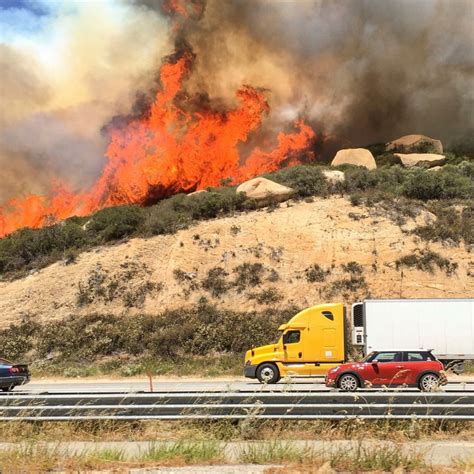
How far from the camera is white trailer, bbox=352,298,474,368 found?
2420cm

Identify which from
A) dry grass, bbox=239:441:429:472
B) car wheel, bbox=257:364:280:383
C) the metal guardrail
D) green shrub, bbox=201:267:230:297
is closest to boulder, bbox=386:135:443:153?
green shrub, bbox=201:267:230:297

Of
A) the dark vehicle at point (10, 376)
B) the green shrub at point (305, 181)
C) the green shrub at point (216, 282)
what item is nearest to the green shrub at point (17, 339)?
the green shrub at point (216, 282)

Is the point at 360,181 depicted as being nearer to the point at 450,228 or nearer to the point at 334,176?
the point at 334,176

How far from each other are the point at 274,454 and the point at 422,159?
67.6m

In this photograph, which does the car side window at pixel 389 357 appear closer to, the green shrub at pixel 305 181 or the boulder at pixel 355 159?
the green shrub at pixel 305 181

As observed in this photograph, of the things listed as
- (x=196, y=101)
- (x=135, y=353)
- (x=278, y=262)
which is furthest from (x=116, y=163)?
(x=135, y=353)

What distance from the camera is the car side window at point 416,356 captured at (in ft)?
57.7

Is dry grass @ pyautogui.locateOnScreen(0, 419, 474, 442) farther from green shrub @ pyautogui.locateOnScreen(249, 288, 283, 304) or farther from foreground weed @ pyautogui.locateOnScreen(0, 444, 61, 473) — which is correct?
green shrub @ pyautogui.locateOnScreen(249, 288, 283, 304)

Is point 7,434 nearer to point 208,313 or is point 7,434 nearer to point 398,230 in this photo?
point 208,313

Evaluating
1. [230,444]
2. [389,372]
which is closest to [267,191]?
[389,372]

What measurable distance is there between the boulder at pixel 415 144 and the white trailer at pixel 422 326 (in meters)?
57.0

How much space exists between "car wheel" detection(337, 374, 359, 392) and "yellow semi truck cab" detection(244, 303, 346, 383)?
4201mm

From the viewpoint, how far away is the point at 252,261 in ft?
136

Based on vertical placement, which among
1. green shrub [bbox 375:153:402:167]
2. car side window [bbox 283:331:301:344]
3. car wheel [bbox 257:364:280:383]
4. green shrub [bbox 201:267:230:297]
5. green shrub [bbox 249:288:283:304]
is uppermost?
green shrub [bbox 375:153:402:167]
